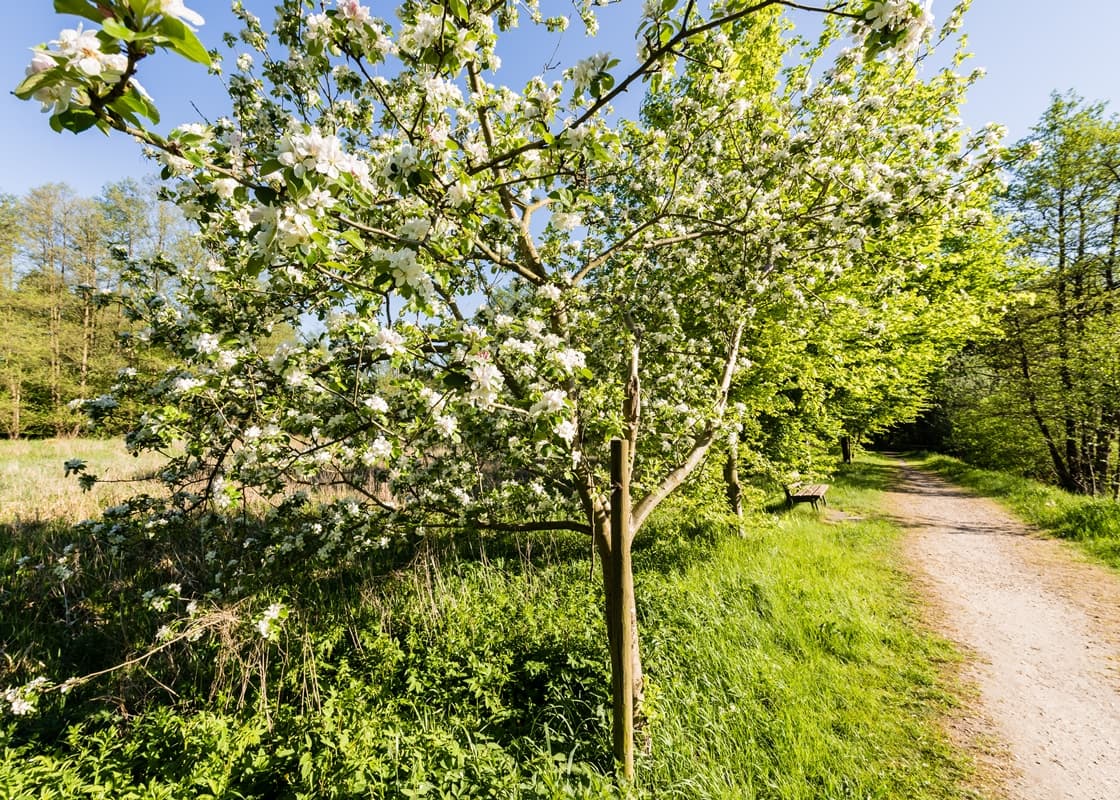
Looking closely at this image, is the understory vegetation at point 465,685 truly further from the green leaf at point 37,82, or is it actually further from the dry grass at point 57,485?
the green leaf at point 37,82

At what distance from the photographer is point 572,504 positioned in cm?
477

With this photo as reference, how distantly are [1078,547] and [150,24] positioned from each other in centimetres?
1416

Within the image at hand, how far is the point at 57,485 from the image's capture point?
11.5 metres

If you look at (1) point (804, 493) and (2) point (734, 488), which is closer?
(2) point (734, 488)

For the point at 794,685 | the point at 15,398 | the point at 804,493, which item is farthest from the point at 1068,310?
the point at 15,398

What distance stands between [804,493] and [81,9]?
13611 mm

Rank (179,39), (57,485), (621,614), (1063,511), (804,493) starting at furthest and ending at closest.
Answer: (804,493), (57,485), (1063,511), (621,614), (179,39)

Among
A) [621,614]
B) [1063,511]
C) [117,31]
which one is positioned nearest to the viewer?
[117,31]

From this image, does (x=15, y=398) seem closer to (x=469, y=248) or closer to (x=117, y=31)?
(x=469, y=248)

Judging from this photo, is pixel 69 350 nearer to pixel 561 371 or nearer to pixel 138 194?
pixel 138 194

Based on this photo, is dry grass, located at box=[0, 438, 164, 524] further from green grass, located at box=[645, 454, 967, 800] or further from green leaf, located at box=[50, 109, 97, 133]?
green grass, located at box=[645, 454, 967, 800]

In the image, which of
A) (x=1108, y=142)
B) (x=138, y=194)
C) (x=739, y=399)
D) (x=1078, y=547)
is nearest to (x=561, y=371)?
(x=739, y=399)

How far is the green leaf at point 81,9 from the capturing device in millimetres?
1052

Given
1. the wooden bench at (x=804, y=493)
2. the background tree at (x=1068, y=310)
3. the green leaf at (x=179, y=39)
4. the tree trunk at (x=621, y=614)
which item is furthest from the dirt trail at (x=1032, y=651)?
the green leaf at (x=179, y=39)
